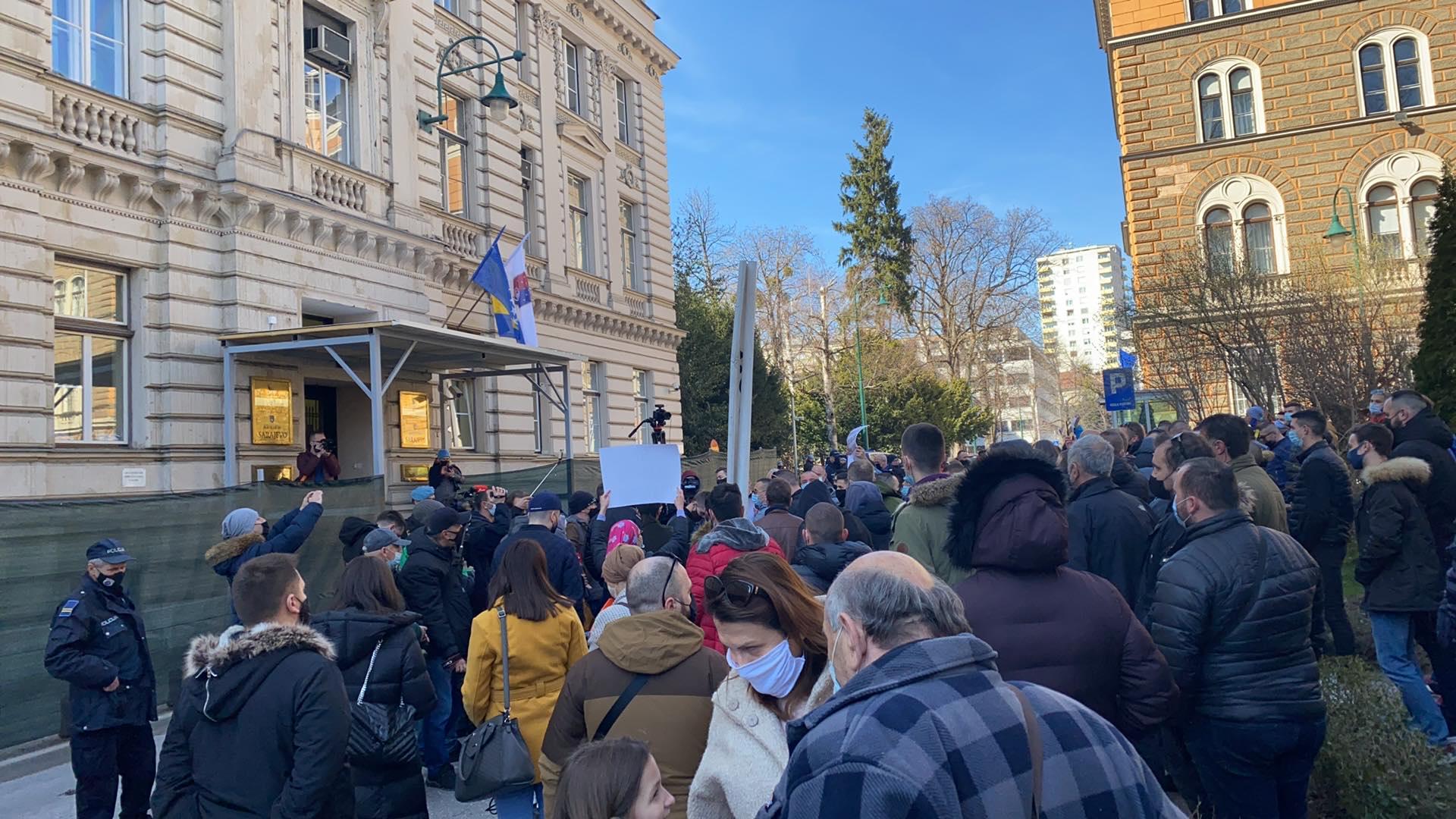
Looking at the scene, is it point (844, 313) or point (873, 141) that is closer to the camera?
point (844, 313)

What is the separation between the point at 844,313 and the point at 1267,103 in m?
24.9

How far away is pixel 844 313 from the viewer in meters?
55.8

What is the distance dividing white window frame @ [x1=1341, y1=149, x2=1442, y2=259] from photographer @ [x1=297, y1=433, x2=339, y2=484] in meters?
32.0

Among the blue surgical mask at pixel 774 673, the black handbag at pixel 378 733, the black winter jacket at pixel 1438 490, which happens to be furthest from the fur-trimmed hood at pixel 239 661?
the black winter jacket at pixel 1438 490

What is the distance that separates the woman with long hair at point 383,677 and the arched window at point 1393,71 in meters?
38.3

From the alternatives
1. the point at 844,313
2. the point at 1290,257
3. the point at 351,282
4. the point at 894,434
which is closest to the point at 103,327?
A: the point at 351,282

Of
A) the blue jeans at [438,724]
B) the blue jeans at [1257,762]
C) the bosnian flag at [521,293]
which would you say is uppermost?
the bosnian flag at [521,293]

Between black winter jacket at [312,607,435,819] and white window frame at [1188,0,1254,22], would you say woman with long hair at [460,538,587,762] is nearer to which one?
black winter jacket at [312,607,435,819]

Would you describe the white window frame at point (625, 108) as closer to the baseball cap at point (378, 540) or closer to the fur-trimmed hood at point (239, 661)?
the baseball cap at point (378, 540)

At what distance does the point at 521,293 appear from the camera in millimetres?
19891

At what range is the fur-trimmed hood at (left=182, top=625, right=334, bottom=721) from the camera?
3742mm

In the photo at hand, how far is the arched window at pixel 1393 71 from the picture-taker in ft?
110

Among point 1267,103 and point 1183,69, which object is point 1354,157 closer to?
point 1267,103

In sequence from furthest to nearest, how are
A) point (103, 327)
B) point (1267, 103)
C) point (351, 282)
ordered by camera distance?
point (1267, 103), point (351, 282), point (103, 327)
